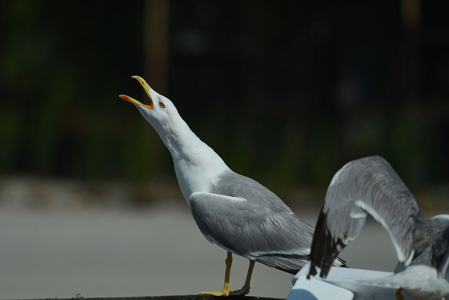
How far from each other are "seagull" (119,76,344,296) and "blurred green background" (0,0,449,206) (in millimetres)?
4150

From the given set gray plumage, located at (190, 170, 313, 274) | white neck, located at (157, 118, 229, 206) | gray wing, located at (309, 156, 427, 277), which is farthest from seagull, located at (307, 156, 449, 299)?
white neck, located at (157, 118, 229, 206)

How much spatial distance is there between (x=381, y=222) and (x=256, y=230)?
1.50 ft

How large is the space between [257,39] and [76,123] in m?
1.89

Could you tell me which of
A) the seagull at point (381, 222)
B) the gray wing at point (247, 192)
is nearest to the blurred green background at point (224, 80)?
the gray wing at point (247, 192)

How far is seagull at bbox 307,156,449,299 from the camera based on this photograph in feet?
4.54

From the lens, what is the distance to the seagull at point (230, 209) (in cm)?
179

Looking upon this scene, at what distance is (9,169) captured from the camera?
21.9ft

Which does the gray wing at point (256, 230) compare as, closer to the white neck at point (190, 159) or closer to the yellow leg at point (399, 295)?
the white neck at point (190, 159)

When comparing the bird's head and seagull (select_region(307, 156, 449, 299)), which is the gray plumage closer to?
the bird's head

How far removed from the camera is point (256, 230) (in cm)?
181

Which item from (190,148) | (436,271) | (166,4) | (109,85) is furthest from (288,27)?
(436,271)

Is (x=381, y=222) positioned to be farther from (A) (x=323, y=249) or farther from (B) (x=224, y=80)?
(B) (x=224, y=80)

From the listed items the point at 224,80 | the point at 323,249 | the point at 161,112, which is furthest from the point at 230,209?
the point at 224,80

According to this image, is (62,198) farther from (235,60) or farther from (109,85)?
(235,60)
